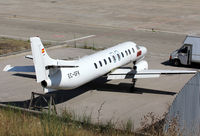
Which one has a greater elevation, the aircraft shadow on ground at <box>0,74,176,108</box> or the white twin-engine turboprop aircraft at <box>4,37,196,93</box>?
the white twin-engine turboprop aircraft at <box>4,37,196,93</box>

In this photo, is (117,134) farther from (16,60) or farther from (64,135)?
(16,60)

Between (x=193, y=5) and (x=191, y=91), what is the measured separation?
185 ft

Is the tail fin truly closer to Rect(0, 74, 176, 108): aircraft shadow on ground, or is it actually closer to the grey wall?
Rect(0, 74, 176, 108): aircraft shadow on ground

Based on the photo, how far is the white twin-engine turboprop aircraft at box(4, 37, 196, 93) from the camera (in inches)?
814

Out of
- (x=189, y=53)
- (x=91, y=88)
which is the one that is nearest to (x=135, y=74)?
(x=91, y=88)

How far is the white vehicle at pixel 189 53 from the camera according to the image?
1286 inches

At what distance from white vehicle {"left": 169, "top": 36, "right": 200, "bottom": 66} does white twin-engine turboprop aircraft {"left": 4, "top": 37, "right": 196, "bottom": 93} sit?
12.1 ft

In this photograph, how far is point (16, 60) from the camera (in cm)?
3469

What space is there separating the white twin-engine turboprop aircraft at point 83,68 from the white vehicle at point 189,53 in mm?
3684

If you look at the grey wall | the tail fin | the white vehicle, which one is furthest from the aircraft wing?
the grey wall

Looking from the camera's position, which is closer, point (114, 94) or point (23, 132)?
point (23, 132)

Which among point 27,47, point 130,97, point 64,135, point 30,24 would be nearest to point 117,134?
point 64,135

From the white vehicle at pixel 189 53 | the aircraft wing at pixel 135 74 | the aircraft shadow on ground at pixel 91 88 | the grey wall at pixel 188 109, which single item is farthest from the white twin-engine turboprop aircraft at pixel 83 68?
the grey wall at pixel 188 109

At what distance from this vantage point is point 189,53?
33.0 meters
